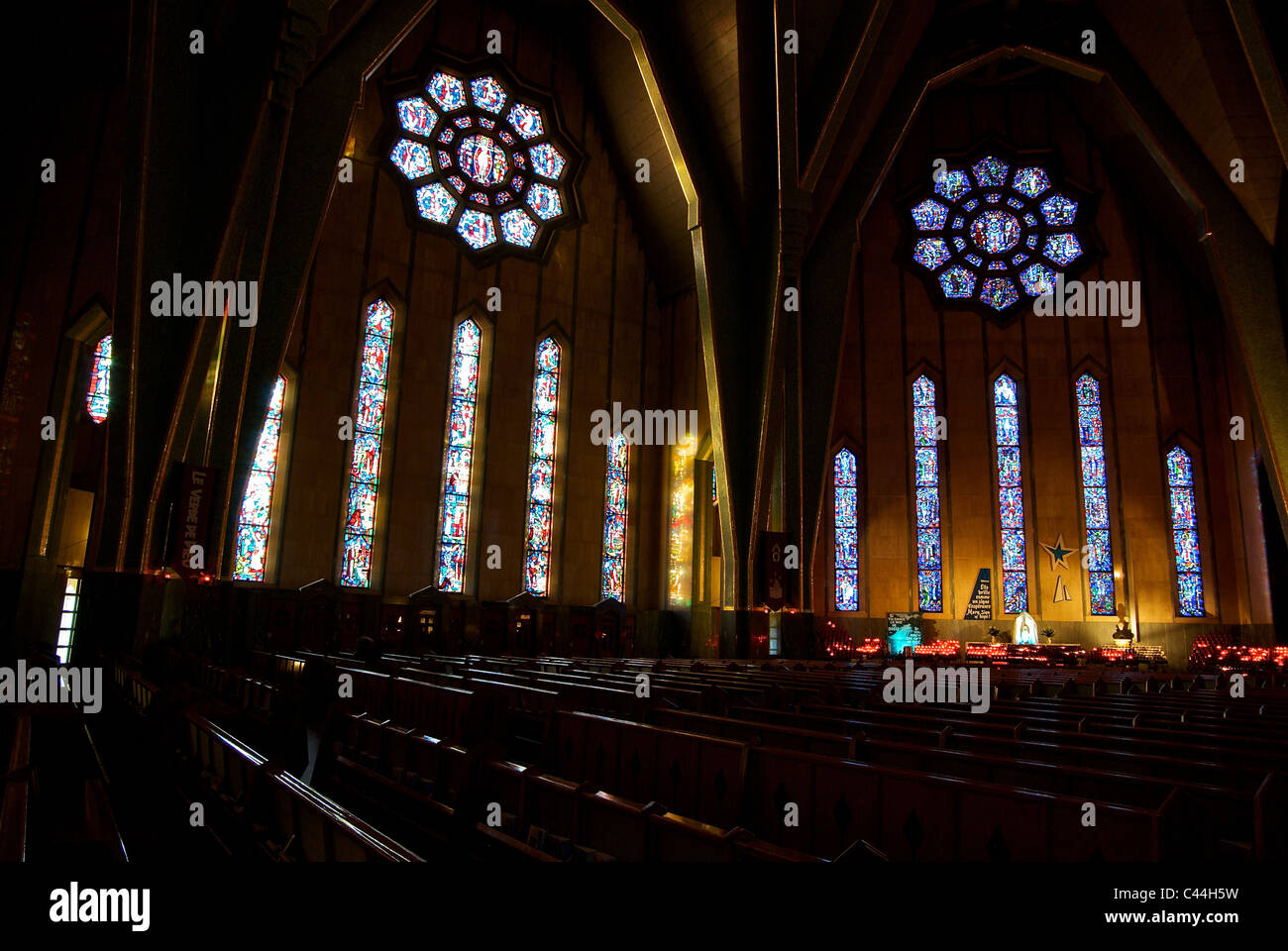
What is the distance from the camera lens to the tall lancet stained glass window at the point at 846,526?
1795cm

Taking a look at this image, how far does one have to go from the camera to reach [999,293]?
19.2 meters

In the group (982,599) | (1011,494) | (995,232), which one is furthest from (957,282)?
(982,599)

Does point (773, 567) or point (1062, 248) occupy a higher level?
point (1062, 248)

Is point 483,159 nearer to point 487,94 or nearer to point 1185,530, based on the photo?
point 487,94

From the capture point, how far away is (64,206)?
1258 centimetres

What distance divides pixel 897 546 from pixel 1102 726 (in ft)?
47.3

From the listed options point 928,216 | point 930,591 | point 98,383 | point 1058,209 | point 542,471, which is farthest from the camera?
point 928,216

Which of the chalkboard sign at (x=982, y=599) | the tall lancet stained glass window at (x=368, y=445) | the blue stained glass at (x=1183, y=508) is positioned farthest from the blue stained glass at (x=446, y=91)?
the blue stained glass at (x=1183, y=508)

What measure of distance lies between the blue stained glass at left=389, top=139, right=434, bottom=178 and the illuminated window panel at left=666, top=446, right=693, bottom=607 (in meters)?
Result: 8.14

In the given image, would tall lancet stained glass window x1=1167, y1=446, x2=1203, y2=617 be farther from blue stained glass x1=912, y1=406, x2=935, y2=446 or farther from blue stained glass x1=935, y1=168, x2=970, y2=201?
blue stained glass x1=935, y1=168, x2=970, y2=201

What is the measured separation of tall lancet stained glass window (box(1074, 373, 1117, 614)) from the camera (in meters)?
17.2

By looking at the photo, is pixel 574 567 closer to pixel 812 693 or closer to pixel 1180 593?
pixel 812 693

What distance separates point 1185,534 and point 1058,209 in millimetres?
8096
